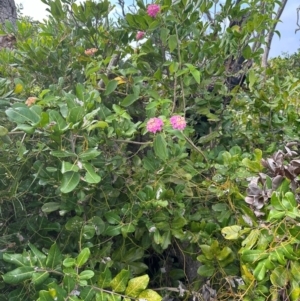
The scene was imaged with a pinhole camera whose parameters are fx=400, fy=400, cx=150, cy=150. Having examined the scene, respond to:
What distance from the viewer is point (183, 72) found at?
1.39 m

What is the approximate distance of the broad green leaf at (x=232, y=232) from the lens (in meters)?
1.12

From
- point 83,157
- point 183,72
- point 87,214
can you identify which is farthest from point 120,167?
point 183,72

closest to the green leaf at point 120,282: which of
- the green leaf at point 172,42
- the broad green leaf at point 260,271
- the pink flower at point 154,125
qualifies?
the broad green leaf at point 260,271

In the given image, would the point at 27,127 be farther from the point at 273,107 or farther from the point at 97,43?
the point at 273,107

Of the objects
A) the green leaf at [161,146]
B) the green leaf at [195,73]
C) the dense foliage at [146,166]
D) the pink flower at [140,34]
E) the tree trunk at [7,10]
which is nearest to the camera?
the dense foliage at [146,166]

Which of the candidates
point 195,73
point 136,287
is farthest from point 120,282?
point 195,73

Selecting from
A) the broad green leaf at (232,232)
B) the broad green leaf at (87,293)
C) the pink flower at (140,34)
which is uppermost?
the pink flower at (140,34)

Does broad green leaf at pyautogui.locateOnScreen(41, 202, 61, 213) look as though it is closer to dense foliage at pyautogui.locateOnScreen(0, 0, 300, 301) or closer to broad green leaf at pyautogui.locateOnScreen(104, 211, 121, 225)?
dense foliage at pyautogui.locateOnScreen(0, 0, 300, 301)

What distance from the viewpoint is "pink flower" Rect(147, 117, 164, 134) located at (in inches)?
48.4

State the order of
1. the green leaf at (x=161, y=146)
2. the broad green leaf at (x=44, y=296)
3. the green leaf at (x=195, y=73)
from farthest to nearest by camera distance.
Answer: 1. the green leaf at (x=195, y=73)
2. the green leaf at (x=161, y=146)
3. the broad green leaf at (x=44, y=296)

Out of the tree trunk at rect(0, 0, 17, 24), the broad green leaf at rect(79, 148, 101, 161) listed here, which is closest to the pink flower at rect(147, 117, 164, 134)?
the broad green leaf at rect(79, 148, 101, 161)

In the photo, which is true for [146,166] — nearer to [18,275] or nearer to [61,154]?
[61,154]

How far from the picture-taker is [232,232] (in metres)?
1.13

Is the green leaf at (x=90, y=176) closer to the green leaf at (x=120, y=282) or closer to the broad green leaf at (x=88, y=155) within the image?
the broad green leaf at (x=88, y=155)
